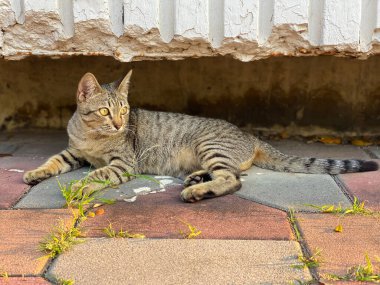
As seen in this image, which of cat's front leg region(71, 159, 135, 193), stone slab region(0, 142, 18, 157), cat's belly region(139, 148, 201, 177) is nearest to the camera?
cat's front leg region(71, 159, 135, 193)

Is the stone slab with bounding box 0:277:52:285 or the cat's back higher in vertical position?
the cat's back

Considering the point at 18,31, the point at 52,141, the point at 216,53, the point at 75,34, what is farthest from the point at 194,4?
the point at 52,141

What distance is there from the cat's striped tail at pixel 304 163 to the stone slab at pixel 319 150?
1.72ft

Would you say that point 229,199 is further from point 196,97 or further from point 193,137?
point 196,97

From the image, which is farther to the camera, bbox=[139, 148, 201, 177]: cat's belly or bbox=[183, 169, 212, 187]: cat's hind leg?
bbox=[139, 148, 201, 177]: cat's belly

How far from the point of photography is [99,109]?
4348 millimetres

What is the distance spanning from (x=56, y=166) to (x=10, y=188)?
1.61ft

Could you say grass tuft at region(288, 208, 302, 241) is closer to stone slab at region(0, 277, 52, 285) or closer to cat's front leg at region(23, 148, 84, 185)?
stone slab at region(0, 277, 52, 285)

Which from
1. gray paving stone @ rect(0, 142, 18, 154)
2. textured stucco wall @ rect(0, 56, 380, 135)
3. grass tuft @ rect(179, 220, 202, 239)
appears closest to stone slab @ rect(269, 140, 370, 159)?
textured stucco wall @ rect(0, 56, 380, 135)

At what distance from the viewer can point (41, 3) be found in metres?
4.16

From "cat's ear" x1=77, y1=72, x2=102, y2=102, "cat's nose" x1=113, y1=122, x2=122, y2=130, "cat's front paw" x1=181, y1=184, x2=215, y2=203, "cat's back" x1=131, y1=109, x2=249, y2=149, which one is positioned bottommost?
"cat's front paw" x1=181, y1=184, x2=215, y2=203

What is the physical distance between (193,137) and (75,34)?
1264mm

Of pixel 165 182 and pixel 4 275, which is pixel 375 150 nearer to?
pixel 165 182

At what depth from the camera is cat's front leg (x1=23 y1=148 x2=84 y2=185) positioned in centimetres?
402
